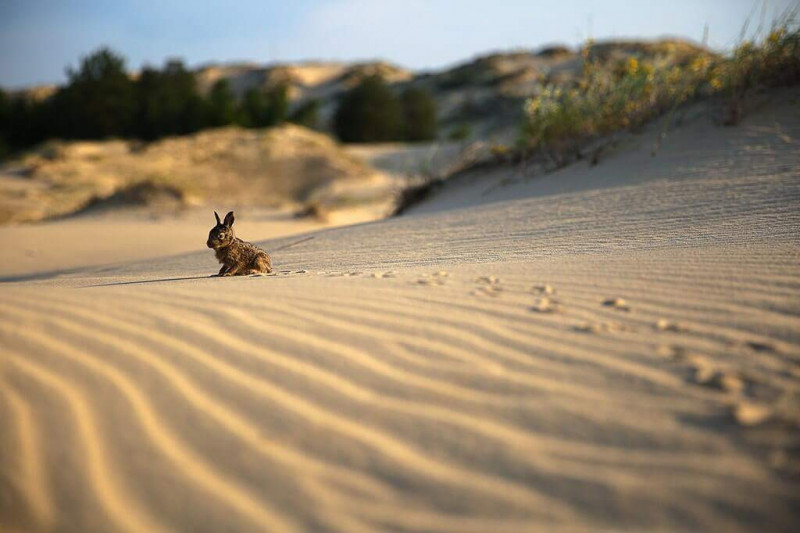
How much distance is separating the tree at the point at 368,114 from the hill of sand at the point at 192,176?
29.8 ft

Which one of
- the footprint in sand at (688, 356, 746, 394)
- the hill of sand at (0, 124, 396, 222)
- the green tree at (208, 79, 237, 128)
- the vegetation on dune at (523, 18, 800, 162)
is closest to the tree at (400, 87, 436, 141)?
the green tree at (208, 79, 237, 128)

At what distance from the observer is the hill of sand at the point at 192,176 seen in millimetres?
12328

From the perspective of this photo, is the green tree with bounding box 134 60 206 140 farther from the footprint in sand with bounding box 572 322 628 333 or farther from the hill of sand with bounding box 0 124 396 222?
the footprint in sand with bounding box 572 322 628 333

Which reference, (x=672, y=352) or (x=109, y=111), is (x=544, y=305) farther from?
(x=109, y=111)

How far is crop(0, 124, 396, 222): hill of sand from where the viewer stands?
12.3 metres

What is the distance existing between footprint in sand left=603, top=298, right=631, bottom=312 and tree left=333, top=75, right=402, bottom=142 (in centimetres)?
2437

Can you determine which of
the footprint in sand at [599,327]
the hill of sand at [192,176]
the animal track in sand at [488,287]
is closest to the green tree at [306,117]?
the hill of sand at [192,176]

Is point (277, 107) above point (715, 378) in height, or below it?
above

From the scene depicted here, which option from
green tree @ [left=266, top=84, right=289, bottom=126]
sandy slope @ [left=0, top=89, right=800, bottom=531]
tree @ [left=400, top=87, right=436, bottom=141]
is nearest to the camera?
sandy slope @ [left=0, top=89, right=800, bottom=531]

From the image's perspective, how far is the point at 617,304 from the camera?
2.40 metres

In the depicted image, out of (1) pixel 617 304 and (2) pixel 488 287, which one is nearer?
(1) pixel 617 304

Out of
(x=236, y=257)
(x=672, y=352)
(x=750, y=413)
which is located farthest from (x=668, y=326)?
(x=236, y=257)

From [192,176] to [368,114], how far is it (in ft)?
43.5

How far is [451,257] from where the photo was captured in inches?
161
